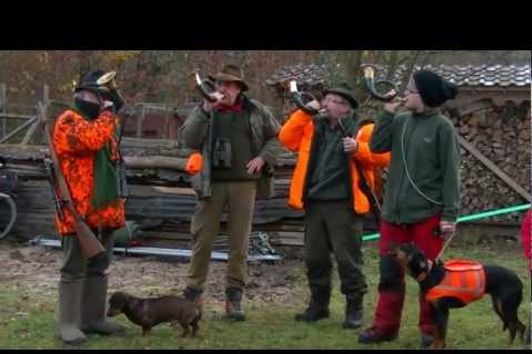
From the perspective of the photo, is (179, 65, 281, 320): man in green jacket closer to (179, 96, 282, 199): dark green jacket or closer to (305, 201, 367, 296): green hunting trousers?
(179, 96, 282, 199): dark green jacket

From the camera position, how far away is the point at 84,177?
6105 mm

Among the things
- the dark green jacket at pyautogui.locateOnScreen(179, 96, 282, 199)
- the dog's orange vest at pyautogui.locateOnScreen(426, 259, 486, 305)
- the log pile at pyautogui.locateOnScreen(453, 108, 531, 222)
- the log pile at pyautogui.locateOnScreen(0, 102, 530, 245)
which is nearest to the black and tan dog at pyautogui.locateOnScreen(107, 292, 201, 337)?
the dark green jacket at pyautogui.locateOnScreen(179, 96, 282, 199)

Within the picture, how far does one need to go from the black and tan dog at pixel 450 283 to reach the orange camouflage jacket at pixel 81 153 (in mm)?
2172

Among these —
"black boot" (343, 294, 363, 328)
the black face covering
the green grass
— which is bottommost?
the green grass

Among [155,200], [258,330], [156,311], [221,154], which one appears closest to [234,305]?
[258,330]

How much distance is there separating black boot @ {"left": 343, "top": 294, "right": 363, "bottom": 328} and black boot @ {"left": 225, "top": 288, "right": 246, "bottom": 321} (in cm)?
91

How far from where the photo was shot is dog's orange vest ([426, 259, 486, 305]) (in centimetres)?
577

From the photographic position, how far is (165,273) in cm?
947

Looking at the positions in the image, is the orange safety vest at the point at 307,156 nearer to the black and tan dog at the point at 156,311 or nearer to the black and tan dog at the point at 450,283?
the black and tan dog at the point at 450,283

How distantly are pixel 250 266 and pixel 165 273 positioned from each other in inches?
40.6

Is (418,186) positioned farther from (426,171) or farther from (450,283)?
(450,283)

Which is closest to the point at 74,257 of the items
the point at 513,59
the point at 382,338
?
the point at 382,338

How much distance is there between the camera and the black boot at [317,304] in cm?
696

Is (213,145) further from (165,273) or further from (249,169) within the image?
(165,273)
